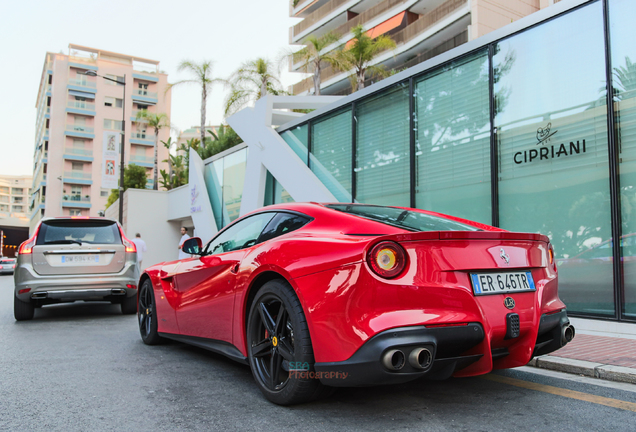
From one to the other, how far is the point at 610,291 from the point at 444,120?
4.03 meters

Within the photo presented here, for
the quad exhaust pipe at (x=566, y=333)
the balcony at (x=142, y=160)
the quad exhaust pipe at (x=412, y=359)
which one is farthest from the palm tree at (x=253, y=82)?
the balcony at (x=142, y=160)

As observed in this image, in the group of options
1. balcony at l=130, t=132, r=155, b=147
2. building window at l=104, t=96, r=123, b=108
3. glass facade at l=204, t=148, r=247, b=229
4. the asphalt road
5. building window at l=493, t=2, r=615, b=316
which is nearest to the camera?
the asphalt road

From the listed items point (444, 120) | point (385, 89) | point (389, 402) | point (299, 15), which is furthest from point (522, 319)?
point (299, 15)

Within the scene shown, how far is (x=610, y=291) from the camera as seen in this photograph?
20.4 ft

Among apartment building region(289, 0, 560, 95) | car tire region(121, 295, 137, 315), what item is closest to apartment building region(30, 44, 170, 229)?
apartment building region(289, 0, 560, 95)

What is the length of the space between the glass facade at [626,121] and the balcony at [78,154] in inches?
2878

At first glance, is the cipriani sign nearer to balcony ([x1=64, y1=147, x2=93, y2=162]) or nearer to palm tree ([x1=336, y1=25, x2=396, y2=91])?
palm tree ([x1=336, y1=25, x2=396, y2=91])

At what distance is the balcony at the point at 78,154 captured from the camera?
227ft

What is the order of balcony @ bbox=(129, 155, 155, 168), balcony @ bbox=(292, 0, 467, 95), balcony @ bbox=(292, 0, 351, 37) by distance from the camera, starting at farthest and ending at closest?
balcony @ bbox=(129, 155, 155, 168), balcony @ bbox=(292, 0, 351, 37), balcony @ bbox=(292, 0, 467, 95)

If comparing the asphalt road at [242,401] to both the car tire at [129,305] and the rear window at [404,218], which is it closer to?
the rear window at [404,218]

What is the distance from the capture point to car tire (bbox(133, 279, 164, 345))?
5242mm

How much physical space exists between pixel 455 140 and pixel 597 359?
5162 millimetres

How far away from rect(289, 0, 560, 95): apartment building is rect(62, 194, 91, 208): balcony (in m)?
40.2

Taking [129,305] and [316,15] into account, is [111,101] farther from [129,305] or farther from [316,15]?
[129,305]
